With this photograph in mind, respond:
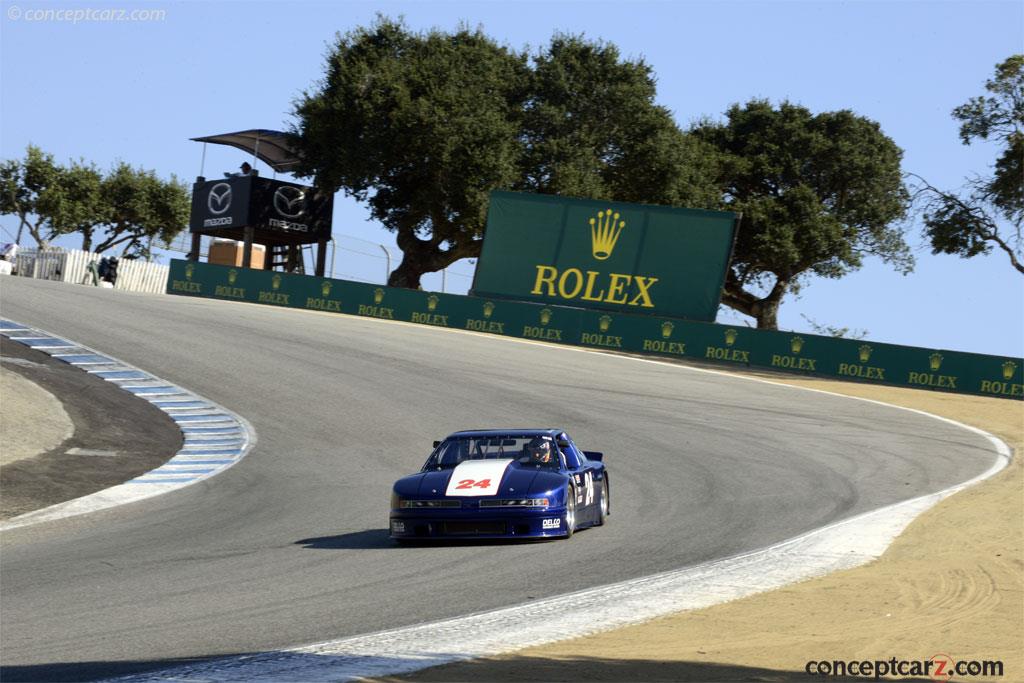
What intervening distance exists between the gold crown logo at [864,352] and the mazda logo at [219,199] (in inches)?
1202

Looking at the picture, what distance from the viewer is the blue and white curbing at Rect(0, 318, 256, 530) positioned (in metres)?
14.8

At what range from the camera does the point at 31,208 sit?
81750 mm

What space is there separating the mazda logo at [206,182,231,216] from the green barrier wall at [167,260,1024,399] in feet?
28.0

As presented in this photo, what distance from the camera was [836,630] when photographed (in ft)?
26.8

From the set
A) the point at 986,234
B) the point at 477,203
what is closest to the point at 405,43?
the point at 477,203

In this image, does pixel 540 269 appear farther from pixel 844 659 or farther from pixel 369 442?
pixel 844 659

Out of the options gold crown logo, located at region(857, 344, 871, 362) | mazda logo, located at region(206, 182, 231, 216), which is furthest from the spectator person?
gold crown logo, located at region(857, 344, 871, 362)

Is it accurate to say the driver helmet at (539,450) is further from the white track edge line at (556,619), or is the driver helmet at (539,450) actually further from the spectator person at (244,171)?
the spectator person at (244,171)

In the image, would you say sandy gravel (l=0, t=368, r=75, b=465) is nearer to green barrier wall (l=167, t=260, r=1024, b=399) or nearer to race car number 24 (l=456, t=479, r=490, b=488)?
race car number 24 (l=456, t=479, r=490, b=488)

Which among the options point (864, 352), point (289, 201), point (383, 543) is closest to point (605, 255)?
point (864, 352)

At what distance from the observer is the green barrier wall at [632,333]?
3119 cm

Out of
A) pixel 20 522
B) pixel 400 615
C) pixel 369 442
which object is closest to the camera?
pixel 400 615

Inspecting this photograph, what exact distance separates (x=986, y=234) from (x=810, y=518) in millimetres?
37431

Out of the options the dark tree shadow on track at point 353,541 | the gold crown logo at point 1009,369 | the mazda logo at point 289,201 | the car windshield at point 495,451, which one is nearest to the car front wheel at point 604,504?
the car windshield at point 495,451
